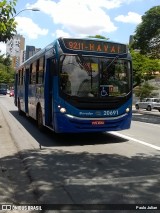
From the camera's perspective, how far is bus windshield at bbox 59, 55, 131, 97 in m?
11.7

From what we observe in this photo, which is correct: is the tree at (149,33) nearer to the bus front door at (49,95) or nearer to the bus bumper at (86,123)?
the bus front door at (49,95)

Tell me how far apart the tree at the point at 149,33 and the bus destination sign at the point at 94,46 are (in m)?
25.1

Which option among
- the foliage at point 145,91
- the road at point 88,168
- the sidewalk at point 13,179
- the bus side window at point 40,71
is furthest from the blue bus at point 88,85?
the foliage at point 145,91

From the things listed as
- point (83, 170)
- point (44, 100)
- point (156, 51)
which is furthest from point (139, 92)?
point (83, 170)

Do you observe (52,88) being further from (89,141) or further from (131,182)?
(131,182)

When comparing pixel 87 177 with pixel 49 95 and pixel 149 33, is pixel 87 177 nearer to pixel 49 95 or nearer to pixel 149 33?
pixel 49 95

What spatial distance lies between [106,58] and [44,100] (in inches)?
100

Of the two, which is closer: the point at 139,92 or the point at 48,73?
the point at 48,73

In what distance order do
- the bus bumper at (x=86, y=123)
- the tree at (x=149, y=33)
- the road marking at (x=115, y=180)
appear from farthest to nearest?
the tree at (x=149, y=33) → the bus bumper at (x=86, y=123) → the road marking at (x=115, y=180)

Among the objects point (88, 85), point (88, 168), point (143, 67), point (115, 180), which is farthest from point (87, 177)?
point (143, 67)

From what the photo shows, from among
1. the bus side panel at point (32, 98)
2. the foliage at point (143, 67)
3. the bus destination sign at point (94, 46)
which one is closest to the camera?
the bus destination sign at point (94, 46)

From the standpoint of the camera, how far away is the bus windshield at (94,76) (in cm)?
1171

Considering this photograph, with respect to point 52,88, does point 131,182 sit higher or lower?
lower

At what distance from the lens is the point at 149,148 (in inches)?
441
